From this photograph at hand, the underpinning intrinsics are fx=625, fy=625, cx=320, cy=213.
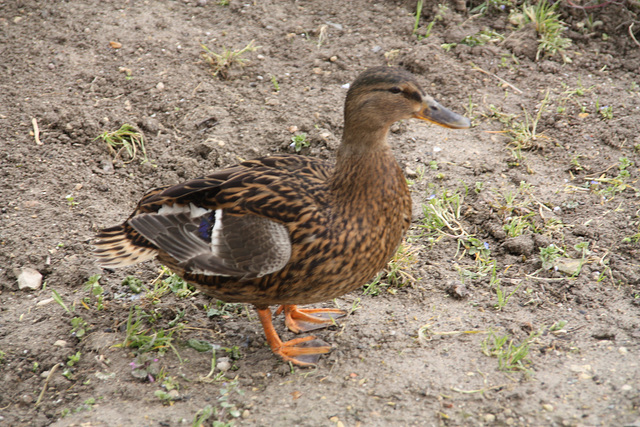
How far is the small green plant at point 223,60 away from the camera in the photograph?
5160 millimetres

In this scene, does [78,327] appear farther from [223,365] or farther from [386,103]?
[386,103]

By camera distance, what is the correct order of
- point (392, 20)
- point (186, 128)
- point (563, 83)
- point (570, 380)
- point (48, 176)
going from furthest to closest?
point (392, 20) → point (563, 83) → point (186, 128) → point (48, 176) → point (570, 380)

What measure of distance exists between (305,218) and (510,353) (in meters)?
1.23

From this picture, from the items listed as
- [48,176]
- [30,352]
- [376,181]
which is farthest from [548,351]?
[48,176]

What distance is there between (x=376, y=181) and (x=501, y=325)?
43.1 inches

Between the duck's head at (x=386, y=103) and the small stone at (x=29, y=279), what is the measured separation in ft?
6.84

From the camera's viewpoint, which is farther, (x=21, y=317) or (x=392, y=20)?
(x=392, y=20)

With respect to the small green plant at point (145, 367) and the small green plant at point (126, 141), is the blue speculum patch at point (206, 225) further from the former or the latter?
the small green plant at point (126, 141)

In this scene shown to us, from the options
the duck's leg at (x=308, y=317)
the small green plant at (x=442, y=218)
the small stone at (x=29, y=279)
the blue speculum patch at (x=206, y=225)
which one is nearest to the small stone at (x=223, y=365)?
the duck's leg at (x=308, y=317)

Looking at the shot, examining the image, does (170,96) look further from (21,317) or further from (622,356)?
(622,356)

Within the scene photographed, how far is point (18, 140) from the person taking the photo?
454 centimetres

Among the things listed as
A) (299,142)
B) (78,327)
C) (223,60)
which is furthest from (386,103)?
(223,60)

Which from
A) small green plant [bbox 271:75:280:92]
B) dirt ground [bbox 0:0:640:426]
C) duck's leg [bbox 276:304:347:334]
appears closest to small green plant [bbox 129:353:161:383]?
dirt ground [bbox 0:0:640:426]

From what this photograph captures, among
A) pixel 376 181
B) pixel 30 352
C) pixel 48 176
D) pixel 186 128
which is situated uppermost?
pixel 376 181
